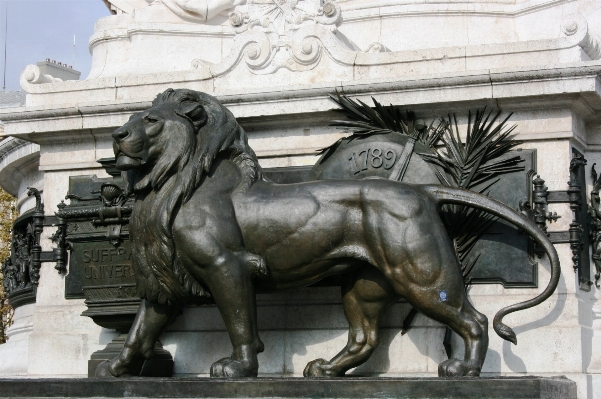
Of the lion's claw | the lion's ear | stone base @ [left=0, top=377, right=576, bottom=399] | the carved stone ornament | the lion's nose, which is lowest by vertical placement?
stone base @ [left=0, top=377, right=576, bottom=399]

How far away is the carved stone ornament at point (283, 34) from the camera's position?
11.2m

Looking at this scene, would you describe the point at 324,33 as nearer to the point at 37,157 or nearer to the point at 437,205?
the point at 437,205

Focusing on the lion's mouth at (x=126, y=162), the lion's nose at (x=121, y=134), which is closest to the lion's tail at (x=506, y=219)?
the lion's mouth at (x=126, y=162)

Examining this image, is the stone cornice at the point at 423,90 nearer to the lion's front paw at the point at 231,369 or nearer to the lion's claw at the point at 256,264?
the lion's claw at the point at 256,264

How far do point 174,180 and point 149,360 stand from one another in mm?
1942

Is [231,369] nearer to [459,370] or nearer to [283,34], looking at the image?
[459,370]

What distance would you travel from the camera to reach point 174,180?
9.73 m

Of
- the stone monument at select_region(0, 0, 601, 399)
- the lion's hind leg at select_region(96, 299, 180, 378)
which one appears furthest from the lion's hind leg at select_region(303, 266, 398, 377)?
the lion's hind leg at select_region(96, 299, 180, 378)

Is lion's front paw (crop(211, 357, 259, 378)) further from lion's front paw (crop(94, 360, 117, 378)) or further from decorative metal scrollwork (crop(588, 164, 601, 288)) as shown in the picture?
decorative metal scrollwork (crop(588, 164, 601, 288))

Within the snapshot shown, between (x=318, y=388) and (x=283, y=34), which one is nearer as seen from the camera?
(x=318, y=388)

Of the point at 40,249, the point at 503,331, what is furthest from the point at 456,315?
the point at 40,249

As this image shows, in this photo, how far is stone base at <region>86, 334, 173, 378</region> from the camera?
35.2 feet

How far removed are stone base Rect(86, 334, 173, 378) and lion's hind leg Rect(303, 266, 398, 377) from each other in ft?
5.05

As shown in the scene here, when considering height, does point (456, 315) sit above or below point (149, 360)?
above
